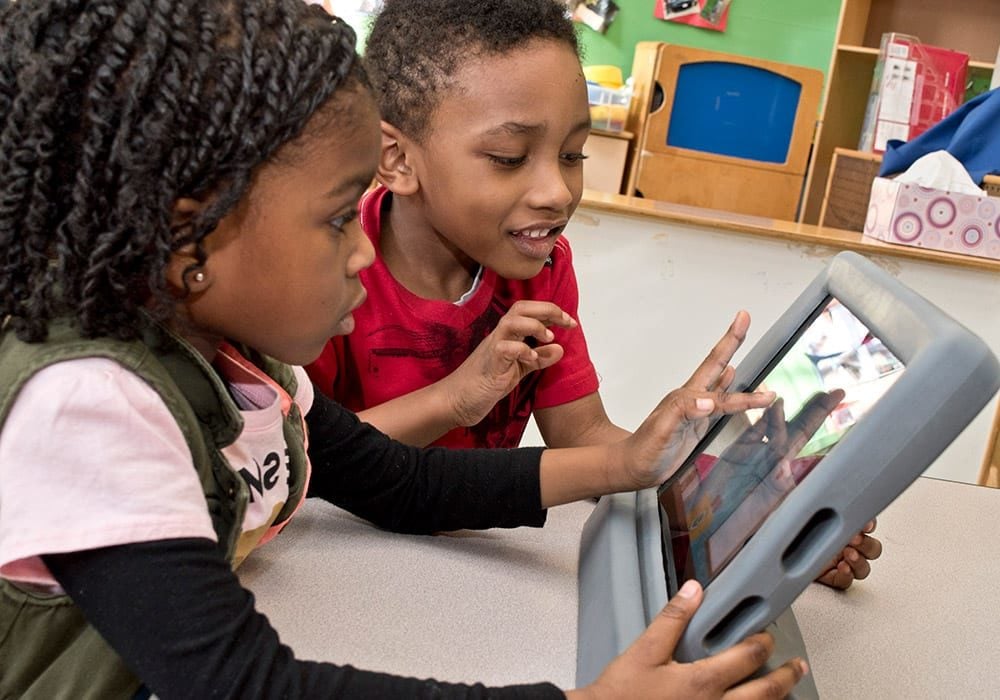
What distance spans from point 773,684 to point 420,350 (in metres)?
0.57

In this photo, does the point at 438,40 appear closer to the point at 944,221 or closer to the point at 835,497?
the point at 835,497

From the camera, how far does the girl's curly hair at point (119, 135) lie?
17.4 inches

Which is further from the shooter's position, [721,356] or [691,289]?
[691,289]

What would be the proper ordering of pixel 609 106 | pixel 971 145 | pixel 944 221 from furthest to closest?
pixel 609 106 → pixel 971 145 → pixel 944 221

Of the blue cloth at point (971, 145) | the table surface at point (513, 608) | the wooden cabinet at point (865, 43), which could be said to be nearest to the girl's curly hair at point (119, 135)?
the table surface at point (513, 608)

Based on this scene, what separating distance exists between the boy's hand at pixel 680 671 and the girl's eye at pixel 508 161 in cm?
47

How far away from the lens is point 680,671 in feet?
1.63

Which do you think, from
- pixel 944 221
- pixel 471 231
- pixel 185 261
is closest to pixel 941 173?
pixel 944 221

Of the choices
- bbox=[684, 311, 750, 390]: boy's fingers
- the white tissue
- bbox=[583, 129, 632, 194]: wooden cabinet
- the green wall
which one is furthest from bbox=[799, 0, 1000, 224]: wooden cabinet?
bbox=[684, 311, 750, 390]: boy's fingers

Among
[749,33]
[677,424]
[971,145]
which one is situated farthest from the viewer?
[749,33]

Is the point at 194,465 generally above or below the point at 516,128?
below

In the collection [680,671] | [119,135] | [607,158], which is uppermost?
[119,135]

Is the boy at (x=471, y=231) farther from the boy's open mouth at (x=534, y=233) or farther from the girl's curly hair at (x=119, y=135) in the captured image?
the girl's curly hair at (x=119, y=135)

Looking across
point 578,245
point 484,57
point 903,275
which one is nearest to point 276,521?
point 484,57
